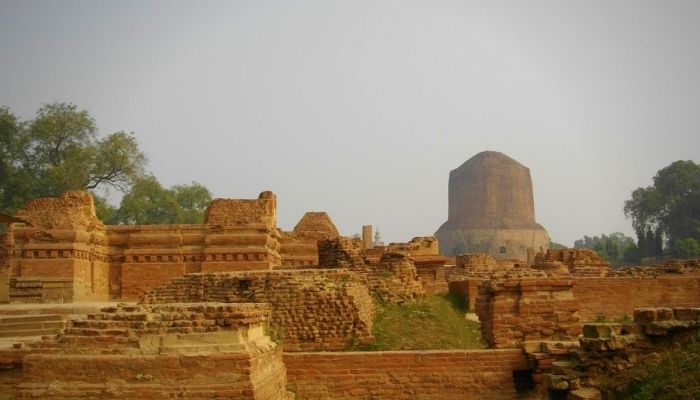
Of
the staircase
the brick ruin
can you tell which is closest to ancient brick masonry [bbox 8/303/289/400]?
the brick ruin

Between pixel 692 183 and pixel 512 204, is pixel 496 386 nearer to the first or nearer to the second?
pixel 692 183

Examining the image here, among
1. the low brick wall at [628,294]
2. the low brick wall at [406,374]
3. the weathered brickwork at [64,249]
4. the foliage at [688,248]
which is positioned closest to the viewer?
the low brick wall at [406,374]

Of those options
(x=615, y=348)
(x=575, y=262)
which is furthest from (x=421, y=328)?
(x=575, y=262)

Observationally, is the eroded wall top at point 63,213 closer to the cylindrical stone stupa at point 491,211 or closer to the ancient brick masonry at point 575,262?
the ancient brick masonry at point 575,262

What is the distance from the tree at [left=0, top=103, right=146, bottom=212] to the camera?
101 ft

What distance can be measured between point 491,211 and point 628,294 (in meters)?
60.6

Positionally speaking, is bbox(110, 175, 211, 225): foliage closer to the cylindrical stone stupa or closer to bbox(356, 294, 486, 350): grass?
bbox(356, 294, 486, 350): grass

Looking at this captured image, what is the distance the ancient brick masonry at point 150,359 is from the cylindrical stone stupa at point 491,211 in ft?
218

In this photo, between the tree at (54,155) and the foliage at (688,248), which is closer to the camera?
the tree at (54,155)

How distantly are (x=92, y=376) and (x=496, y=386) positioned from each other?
455 cm

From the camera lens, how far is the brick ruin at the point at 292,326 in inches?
293

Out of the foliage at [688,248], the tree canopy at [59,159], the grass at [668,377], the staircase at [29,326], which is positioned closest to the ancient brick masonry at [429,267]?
the staircase at [29,326]

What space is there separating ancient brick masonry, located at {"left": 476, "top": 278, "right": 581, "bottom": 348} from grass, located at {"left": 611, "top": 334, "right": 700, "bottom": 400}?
7.65 ft

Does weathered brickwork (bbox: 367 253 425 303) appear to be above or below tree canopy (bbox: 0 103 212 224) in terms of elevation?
below
